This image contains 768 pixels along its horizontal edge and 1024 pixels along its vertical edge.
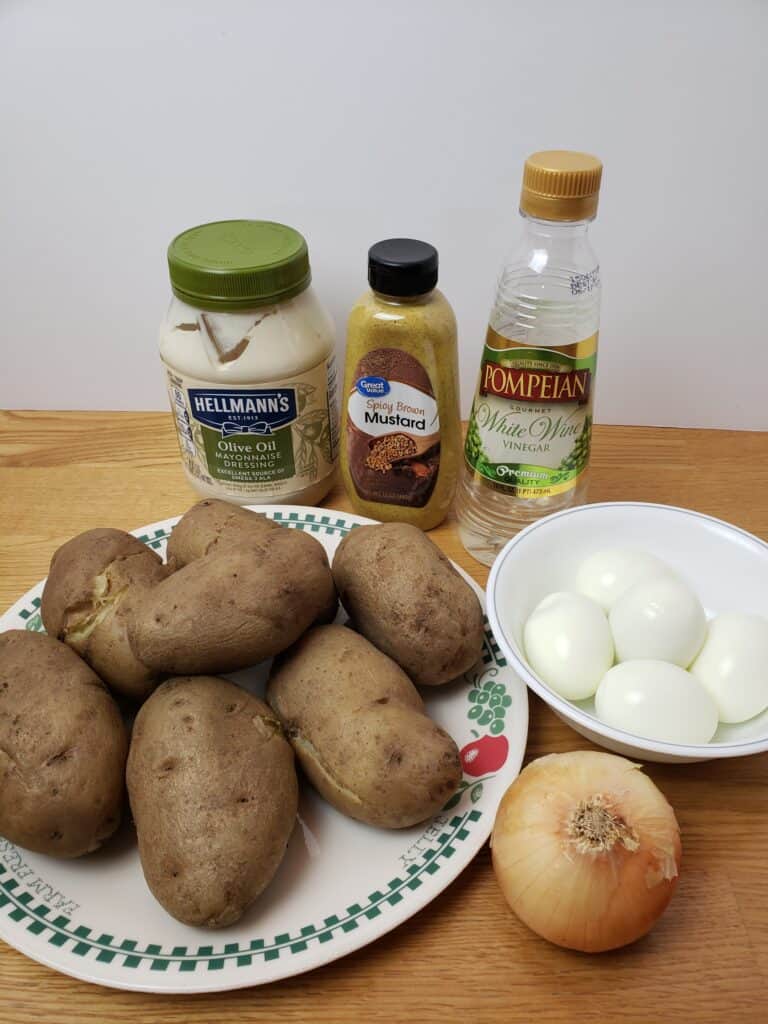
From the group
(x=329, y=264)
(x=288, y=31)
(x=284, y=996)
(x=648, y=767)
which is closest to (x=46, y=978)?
(x=284, y=996)

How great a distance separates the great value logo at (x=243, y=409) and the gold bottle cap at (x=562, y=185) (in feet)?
1.11

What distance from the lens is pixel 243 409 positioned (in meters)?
0.92

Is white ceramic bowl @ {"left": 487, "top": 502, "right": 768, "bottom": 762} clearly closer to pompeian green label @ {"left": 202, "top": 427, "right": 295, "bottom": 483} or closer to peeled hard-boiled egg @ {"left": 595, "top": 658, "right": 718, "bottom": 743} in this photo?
peeled hard-boiled egg @ {"left": 595, "top": 658, "right": 718, "bottom": 743}

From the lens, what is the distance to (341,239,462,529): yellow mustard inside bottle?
2.81 feet

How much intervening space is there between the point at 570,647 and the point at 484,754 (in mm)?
122

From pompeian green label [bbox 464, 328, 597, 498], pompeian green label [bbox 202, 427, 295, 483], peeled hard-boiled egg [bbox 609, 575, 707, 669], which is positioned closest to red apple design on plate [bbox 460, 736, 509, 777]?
peeled hard-boiled egg [bbox 609, 575, 707, 669]

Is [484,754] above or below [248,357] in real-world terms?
below

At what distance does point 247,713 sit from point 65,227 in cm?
72

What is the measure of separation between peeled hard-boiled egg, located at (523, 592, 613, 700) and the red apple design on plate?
0.07 meters

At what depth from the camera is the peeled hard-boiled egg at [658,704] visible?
67 centimetres

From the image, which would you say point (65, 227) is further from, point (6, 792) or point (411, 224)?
Answer: point (6, 792)

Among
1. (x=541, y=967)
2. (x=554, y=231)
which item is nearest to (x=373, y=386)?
(x=554, y=231)

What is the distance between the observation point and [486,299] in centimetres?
108

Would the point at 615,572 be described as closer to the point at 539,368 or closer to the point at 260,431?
the point at 539,368
